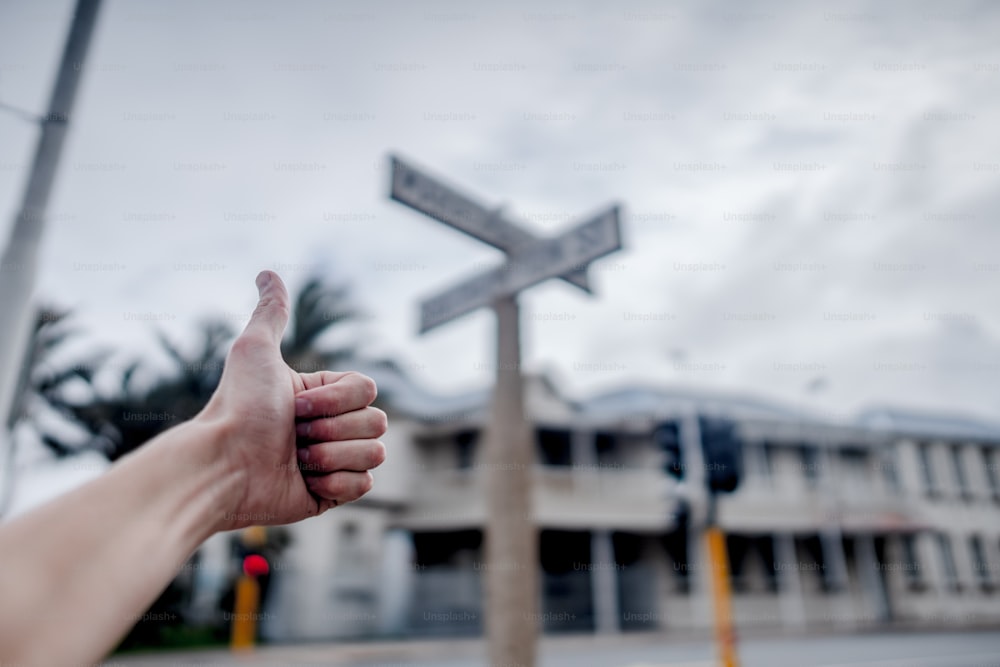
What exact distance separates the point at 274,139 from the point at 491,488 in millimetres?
3218

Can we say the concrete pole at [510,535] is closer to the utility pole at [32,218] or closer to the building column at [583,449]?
the utility pole at [32,218]

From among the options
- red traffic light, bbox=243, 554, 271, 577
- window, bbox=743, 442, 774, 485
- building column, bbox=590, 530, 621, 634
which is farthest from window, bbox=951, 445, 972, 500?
red traffic light, bbox=243, 554, 271, 577

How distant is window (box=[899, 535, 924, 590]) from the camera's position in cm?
2395

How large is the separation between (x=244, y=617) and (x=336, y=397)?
1433cm

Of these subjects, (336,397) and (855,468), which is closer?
(336,397)

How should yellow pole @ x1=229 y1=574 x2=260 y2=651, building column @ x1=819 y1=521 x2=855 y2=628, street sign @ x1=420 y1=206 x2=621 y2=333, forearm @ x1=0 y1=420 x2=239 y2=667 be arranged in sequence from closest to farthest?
forearm @ x1=0 y1=420 x2=239 y2=667 → street sign @ x1=420 y1=206 x2=621 y2=333 → yellow pole @ x1=229 y1=574 x2=260 y2=651 → building column @ x1=819 y1=521 x2=855 y2=628

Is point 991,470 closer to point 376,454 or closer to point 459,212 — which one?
point 459,212

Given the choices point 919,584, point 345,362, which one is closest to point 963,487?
point 919,584

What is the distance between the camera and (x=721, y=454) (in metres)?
6.02

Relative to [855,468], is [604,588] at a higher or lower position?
lower

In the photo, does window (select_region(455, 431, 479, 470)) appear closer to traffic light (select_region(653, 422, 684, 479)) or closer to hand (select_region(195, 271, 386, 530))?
Result: traffic light (select_region(653, 422, 684, 479))

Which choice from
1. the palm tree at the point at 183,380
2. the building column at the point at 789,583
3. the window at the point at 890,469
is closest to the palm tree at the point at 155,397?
the palm tree at the point at 183,380

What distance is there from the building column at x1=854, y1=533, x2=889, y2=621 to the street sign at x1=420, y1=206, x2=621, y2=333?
24.9 m

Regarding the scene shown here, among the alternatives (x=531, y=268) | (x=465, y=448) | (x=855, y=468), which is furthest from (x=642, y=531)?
(x=531, y=268)
